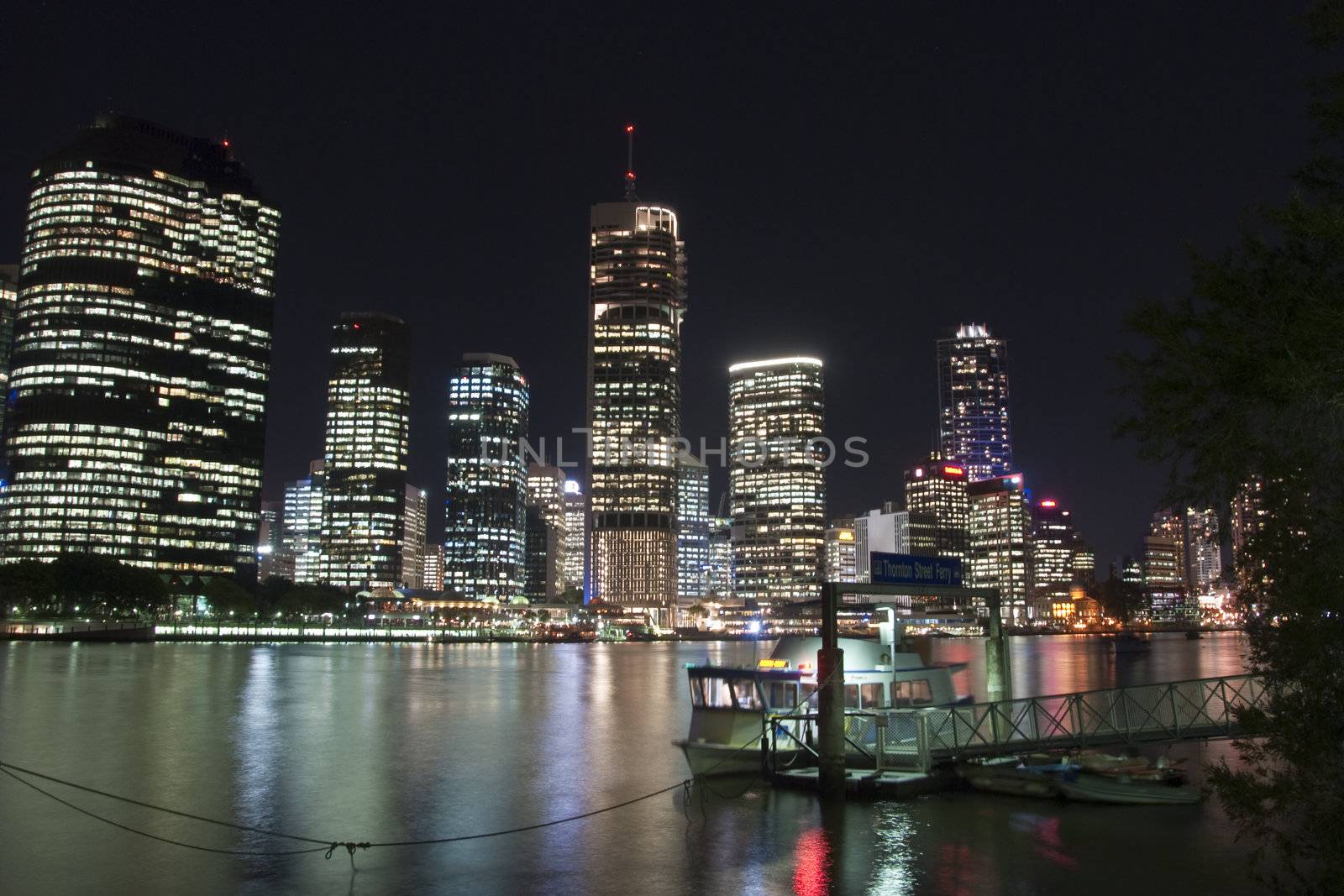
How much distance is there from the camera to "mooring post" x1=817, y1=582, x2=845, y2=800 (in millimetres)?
33375

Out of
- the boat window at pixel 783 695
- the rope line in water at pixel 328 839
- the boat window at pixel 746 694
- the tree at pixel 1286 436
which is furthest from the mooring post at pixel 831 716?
the tree at pixel 1286 436

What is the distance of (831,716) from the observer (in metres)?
33.8

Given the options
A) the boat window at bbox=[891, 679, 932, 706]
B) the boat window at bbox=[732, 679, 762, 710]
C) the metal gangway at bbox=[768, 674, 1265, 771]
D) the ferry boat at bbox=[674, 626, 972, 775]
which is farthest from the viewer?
the boat window at bbox=[732, 679, 762, 710]

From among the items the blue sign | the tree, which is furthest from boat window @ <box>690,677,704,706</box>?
the tree

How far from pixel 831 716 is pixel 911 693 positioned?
631cm

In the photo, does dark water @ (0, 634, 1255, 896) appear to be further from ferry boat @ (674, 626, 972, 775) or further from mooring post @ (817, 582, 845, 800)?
ferry boat @ (674, 626, 972, 775)

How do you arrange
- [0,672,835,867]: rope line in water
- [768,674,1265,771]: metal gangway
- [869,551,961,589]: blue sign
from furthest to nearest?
1. [869,551,961,589]: blue sign
2. [768,674,1265,771]: metal gangway
3. [0,672,835,867]: rope line in water

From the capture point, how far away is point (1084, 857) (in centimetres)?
2742

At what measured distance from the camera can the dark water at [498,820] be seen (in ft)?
85.1

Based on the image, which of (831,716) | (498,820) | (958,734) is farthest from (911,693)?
(498,820)

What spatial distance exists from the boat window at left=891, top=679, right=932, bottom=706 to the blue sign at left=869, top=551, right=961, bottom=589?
153 inches

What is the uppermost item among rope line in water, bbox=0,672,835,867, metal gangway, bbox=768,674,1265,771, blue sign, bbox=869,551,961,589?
blue sign, bbox=869,551,961,589

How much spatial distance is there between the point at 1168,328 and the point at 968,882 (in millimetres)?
15844

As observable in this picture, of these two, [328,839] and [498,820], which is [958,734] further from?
[328,839]
